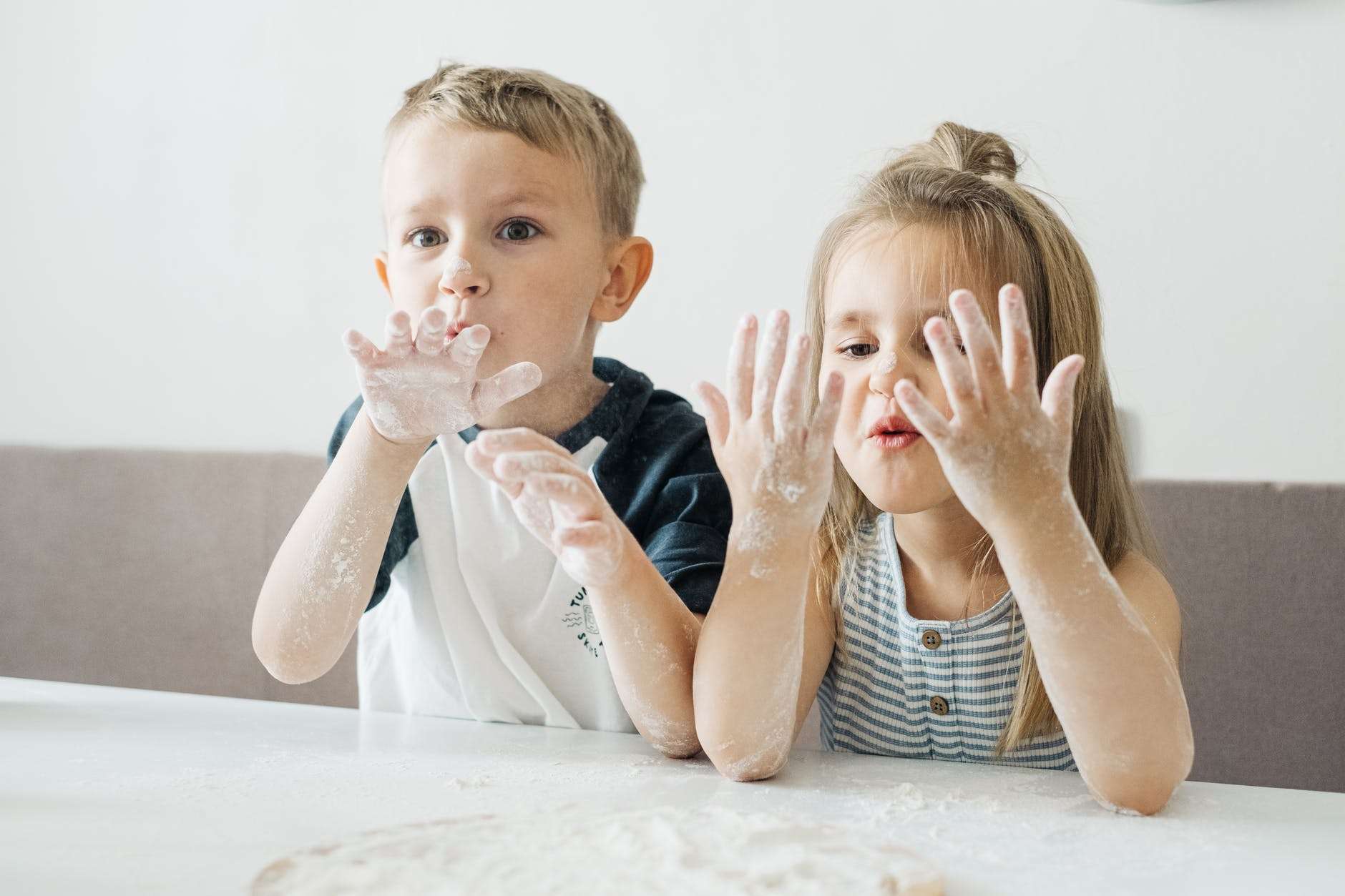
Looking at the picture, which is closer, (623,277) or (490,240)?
(490,240)

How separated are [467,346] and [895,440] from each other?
316 mm

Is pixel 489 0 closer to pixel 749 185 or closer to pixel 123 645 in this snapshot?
pixel 749 185

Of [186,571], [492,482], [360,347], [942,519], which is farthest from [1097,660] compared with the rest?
[186,571]

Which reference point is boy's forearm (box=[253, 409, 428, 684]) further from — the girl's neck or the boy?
the girl's neck

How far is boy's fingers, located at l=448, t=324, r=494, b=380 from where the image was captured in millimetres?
803

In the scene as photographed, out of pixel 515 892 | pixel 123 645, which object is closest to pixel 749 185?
pixel 123 645

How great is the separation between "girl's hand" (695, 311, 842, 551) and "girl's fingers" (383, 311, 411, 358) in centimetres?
21

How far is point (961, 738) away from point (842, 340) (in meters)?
0.35

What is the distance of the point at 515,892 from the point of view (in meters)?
0.50

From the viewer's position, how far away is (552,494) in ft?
2.21

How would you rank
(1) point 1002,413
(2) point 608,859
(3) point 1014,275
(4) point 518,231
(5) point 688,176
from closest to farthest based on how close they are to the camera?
(2) point 608,859, (1) point 1002,413, (3) point 1014,275, (4) point 518,231, (5) point 688,176

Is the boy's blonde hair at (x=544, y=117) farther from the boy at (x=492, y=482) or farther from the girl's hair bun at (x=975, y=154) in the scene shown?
the girl's hair bun at (x=975, y=154)

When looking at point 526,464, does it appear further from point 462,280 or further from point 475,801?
point 462,280

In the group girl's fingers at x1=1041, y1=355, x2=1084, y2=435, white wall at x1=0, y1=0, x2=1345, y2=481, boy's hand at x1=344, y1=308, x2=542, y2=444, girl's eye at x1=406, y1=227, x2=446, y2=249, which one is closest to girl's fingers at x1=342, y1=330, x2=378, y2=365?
boy's hand at x1=344, y1=308, x2=542, y2=444
